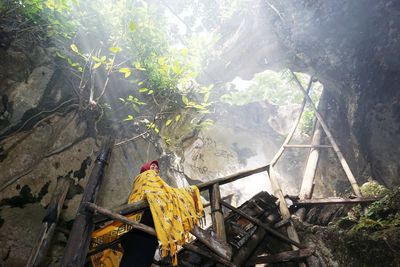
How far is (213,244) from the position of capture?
3.56 metres

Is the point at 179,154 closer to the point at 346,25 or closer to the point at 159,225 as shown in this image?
the point at 159,225

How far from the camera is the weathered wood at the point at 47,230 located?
3435 millimetres

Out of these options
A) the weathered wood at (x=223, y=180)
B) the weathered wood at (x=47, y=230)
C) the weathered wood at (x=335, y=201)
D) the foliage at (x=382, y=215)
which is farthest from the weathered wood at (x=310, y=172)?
the weathered wood at (x=47, y=230)

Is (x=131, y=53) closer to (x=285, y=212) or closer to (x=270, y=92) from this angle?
(x=285, y=212)

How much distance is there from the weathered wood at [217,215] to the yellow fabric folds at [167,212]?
1.44ft

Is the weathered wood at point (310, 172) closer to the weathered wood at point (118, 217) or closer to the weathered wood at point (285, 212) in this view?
the weathered wood at point (285, 212)

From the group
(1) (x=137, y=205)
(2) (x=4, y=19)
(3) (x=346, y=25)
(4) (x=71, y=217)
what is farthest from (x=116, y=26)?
(3) (x=346, y=25)

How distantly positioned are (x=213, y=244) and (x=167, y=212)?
77 cm

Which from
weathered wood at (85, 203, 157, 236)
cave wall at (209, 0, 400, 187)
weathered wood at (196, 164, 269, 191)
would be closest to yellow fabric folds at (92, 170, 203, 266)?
weathered wood at (85, 203, 157, 236)

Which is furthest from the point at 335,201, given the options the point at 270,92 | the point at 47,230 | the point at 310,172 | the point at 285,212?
the point at 270,92

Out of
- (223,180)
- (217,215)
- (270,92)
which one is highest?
(270,92)

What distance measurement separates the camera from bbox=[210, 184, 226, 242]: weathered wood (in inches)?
156

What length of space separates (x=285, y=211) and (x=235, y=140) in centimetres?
837

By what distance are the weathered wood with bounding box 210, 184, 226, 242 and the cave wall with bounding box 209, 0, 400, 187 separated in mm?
5015
